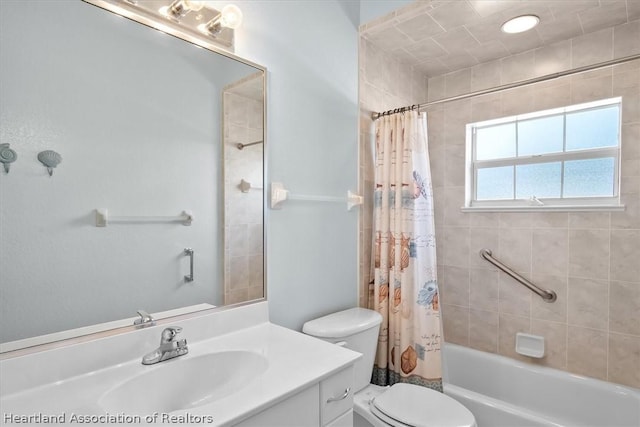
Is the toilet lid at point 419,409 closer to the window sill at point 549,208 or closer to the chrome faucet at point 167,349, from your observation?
the chrome faucet at point 167,349

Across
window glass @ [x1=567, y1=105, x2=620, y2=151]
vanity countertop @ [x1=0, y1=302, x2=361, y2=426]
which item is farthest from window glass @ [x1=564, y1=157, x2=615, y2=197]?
vanity countertop @ [x1=0, y1=302, x2=361, y2=426]

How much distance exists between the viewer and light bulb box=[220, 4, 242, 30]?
128 cm

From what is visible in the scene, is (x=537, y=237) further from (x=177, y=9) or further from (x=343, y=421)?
(x=177, y=9)

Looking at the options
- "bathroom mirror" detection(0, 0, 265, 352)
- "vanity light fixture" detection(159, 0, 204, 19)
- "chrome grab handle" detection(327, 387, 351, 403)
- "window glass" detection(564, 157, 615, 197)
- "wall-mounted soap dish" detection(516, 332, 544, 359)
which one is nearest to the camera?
"bathroom mirror" detection(0, 0, 265, 352)

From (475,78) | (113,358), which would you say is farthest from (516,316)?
(113,358)

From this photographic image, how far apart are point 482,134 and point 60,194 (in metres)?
2.52

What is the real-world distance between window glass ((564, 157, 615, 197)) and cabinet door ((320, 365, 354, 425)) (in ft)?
6.26

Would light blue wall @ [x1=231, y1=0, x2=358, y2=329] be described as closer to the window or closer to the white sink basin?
the white sink basin

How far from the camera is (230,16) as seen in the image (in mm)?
1285

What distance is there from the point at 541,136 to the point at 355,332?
181cm

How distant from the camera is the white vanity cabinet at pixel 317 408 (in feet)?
2.91

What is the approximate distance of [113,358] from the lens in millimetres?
1055

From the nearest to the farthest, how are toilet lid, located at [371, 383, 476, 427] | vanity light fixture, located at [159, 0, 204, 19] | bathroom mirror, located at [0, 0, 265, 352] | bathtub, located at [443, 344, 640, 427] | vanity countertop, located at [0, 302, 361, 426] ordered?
vanity countertop, located at [0, 302, 361, 426] → bathroom mirror, located at [0, 0, 265, 352] → vanity light fixture, located at [159, 0, 204, 19] → toilet lid, located at [371, 383, 476, 427] → bathtub, located at [443, 344, 640, 427]

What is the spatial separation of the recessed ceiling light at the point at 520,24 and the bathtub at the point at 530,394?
2.01 m
